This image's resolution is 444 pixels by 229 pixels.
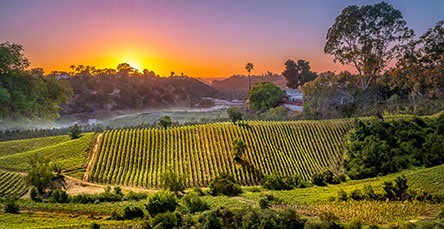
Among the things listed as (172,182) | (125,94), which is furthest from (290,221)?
(125,94)

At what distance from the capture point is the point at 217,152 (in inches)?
1753

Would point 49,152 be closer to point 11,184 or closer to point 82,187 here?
point 11,184

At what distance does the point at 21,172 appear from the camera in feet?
131

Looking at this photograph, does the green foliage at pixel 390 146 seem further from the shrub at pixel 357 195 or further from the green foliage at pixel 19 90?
the green foliage at pixel 19 90

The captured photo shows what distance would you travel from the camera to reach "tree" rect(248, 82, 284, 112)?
80.4m

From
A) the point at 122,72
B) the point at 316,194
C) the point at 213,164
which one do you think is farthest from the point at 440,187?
the point at 122,72

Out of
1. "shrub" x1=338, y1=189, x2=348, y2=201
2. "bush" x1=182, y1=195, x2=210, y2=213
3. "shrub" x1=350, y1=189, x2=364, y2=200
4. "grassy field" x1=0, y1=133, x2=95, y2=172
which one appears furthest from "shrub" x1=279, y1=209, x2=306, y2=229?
"grassy field" x1=0, y1=133, x2=95, y2=172

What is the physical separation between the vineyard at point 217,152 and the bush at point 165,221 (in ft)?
43.7

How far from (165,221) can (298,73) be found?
8506cm

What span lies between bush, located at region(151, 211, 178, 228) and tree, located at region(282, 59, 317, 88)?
83308 mm

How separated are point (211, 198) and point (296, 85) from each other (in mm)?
77512

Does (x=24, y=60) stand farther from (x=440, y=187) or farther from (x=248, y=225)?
(x=440, y=187)

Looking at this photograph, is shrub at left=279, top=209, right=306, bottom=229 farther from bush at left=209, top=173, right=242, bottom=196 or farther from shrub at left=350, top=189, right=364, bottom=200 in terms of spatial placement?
A: bush at left=209, top=173, right=242, bottom=196

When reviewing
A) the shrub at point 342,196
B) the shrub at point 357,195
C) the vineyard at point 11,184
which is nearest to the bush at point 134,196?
the vineyard at point 11,184
